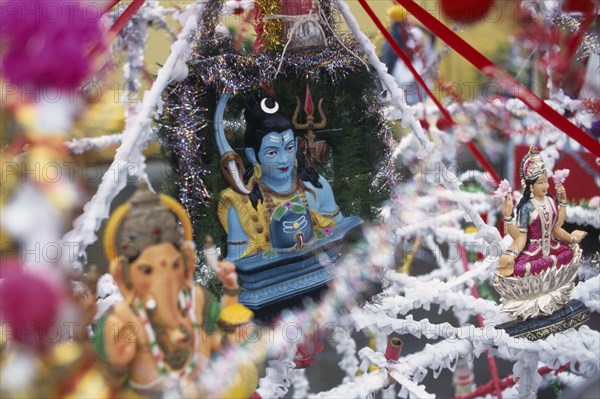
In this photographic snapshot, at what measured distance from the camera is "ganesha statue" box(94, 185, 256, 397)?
3.42 feet

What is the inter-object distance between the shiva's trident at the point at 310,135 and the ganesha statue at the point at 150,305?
32.1 inches

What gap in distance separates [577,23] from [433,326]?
1639mm

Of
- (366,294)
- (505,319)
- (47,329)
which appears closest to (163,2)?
(366,294)

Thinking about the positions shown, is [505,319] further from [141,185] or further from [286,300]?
[141,185]

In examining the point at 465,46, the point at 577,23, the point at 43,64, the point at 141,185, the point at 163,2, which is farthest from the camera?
the point at 163,2

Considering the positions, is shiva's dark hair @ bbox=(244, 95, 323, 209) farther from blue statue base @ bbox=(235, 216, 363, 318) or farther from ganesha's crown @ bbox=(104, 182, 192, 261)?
ganesha's crown @ bbox=(104, 182, 192, 261)

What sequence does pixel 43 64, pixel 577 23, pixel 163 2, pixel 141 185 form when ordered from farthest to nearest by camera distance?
pixel 163 2, pixel 577 23, pixel 141 185, pixel 43 64

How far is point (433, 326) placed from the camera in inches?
64.1

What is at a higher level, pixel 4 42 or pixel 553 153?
pixel 4 42

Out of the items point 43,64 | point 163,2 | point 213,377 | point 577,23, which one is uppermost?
point 163,2

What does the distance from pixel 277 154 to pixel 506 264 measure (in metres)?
0.71

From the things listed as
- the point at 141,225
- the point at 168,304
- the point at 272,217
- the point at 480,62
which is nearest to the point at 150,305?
the point at 168,304

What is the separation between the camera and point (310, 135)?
74.1 inches

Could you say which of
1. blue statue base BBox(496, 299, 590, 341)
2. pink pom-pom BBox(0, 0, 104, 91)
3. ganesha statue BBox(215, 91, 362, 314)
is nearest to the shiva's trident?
ganesha statue BBox(215, 91, 362, 314)
